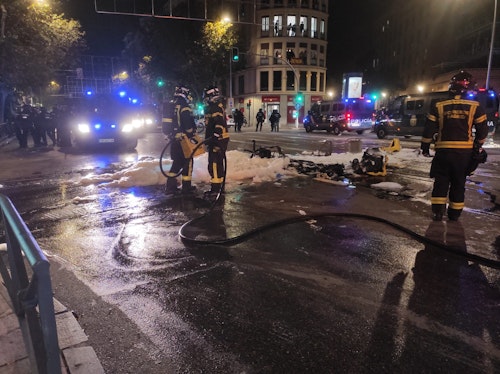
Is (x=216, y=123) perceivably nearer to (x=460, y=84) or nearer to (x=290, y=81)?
(x=460, y=84)

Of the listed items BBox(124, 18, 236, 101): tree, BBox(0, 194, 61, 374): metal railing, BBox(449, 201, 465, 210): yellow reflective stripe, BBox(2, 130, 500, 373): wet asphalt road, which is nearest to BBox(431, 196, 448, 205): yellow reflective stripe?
BBox(449, 201, 465, 210): yellow reflective stripe

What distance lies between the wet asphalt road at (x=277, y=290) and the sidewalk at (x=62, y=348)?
102 millimetres

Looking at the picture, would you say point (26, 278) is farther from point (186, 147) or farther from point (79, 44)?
point (79, 44)

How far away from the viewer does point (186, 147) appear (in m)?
8.10

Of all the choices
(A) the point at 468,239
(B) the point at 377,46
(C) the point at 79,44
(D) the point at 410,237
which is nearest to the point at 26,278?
(D) the point at 410,237

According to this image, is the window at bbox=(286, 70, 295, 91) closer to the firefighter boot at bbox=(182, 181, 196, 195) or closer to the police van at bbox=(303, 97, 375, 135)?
the police van at bbox=(303, 97, 375, 135)

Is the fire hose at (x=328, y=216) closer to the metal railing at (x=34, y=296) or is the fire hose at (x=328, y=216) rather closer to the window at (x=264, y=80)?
the metal railing at (x=34, y=296)

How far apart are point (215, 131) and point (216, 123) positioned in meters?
0.15

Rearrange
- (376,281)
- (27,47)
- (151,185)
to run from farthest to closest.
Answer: (27,47) → (151,185) → (376,281)

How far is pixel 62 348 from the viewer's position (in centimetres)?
282

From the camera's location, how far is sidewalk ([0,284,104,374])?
259 centimetres

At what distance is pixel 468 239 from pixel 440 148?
54.0 inches

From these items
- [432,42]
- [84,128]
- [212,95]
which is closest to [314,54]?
[432,42]

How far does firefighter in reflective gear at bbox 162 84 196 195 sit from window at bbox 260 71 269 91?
155 ft
